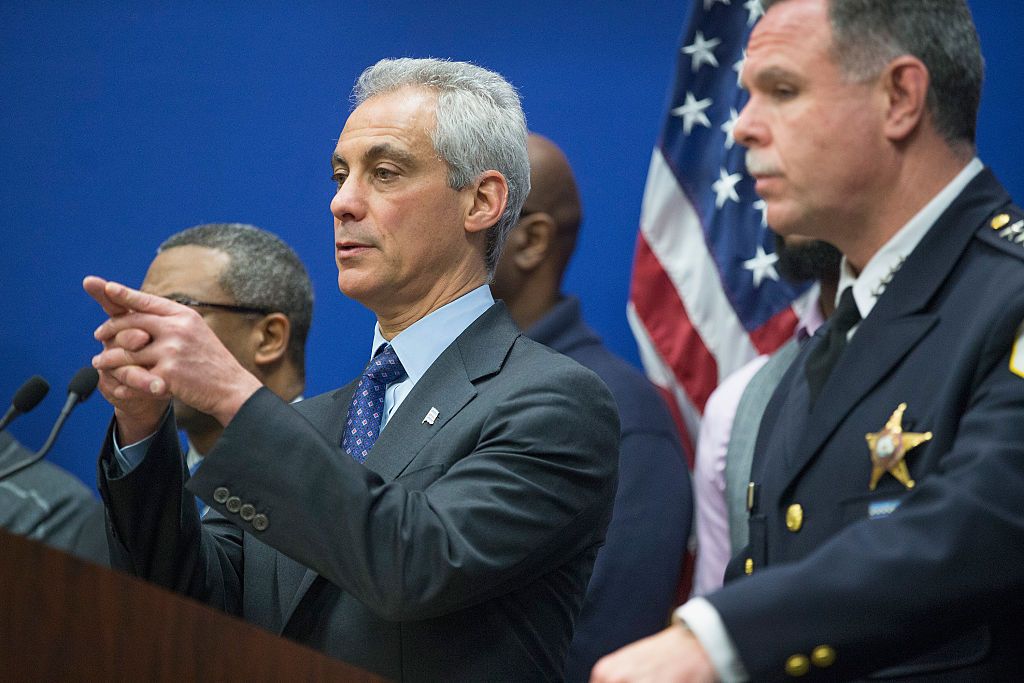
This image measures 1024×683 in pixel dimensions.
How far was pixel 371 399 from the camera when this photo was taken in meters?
2.03

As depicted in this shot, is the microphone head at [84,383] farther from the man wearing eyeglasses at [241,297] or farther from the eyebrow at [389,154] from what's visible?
the man wearing eyeglasses at [241,297]

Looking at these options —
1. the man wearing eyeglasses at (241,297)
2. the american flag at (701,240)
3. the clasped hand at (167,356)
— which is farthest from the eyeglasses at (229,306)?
the clasped hand at (167,356)

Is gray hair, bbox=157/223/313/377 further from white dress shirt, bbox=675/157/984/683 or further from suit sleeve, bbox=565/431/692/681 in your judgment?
white dress shirt, bbox=675/157/984/683

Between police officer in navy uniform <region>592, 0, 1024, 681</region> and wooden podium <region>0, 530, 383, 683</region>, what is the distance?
0.34 m

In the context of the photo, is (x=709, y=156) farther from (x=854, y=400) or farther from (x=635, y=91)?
(x=854, y=400)

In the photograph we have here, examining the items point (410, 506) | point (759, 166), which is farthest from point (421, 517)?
point (759, 166)

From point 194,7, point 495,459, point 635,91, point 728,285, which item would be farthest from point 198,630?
point 194,7

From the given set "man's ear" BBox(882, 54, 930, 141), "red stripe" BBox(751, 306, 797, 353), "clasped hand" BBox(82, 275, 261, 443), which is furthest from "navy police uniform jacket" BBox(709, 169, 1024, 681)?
"red stripe" BBox(751, 306, 797, 353)

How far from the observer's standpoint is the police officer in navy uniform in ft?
4.19

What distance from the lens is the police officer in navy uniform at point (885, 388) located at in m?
1.28

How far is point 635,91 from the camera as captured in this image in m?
3.83

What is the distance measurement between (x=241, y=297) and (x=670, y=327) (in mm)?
1133

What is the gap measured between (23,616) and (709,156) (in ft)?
8.91

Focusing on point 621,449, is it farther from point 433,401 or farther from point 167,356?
point 167,356
